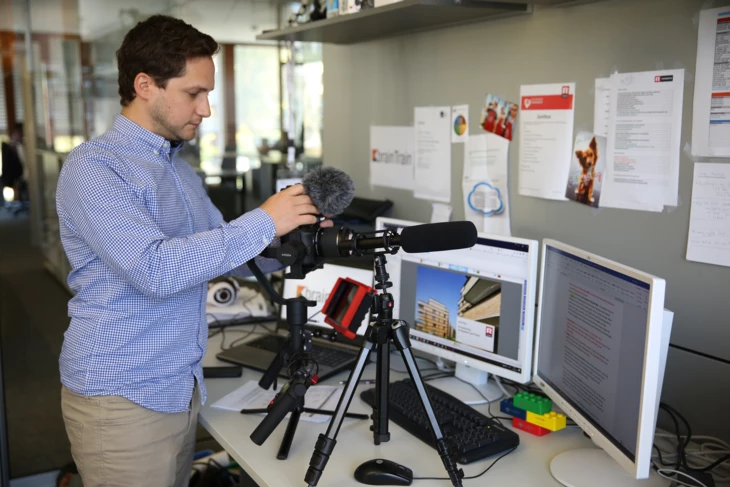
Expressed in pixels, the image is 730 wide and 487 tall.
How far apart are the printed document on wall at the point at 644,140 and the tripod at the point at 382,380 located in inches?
29.3

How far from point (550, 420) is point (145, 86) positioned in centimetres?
123

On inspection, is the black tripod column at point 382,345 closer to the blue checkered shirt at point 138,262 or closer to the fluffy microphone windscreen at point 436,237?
the fluffy microphone windscreen at point 436,237

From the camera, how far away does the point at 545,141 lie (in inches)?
73.8

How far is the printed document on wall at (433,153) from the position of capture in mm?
2248

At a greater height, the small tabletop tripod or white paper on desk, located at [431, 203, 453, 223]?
white paper on desk, located at [431, 203, 453, 223]

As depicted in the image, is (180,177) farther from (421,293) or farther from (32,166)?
(32,166)

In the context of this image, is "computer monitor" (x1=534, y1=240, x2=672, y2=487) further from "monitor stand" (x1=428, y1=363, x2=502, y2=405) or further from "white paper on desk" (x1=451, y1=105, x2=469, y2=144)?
"white paper on desk" (x1=451, y1=105, x2=469, y2=144)

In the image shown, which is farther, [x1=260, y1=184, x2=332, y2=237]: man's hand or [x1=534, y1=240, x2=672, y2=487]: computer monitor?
[x1=260, y1=184, x2=332, y2=237]: man's hand

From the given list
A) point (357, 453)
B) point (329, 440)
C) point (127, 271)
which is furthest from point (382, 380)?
point (127, 271)

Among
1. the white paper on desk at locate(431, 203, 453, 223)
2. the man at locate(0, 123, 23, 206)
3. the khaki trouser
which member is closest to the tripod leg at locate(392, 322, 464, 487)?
the khaki trouser

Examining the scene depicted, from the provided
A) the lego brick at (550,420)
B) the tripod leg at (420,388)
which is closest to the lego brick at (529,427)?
the lego brick at (550,420)

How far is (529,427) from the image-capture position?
1.62m

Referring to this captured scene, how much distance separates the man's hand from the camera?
1.35 metres

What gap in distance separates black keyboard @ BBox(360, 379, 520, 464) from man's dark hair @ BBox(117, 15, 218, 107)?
34.6 inches
